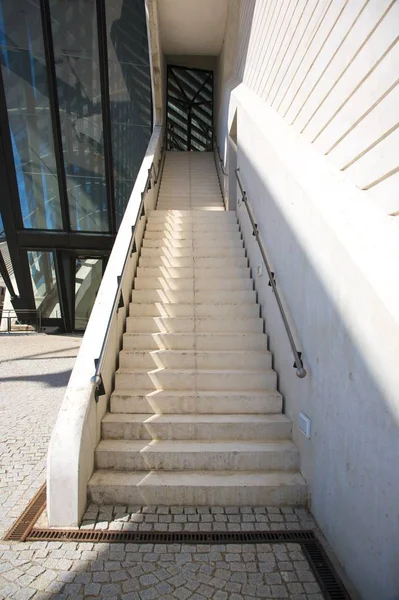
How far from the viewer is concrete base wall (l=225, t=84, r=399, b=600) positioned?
75.5 inches

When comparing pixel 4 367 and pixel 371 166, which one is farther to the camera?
pixel 4 367

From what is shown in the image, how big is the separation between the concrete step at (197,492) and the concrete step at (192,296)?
2.25 metres

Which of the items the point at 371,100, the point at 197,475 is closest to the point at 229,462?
the point at 197,475

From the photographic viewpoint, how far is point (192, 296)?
4.84 meters

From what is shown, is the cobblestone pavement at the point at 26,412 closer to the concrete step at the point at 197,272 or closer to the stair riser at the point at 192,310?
the stair riser at the point at 192,310

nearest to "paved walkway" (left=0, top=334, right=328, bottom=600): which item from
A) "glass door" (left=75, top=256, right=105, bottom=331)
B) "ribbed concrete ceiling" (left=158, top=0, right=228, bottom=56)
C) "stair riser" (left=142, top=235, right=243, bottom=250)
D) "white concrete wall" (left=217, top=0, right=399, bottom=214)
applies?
"white concrete wall" (left=217, top=0, right=399, bottom=214)

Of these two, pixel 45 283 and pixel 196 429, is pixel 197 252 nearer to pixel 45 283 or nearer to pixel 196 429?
pixel 196 429

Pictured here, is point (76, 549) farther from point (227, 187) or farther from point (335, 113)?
point (227, 187)

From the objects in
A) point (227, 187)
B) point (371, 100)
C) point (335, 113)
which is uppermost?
point (227, 187)

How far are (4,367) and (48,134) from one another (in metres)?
7.34

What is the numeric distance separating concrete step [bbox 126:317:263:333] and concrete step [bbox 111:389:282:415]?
0.97 meters

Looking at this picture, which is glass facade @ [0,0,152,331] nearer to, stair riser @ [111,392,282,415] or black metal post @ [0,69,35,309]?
black metal post @ [0,69,35,309]

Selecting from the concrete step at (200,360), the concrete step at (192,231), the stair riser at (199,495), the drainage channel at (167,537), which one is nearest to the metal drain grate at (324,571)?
the drainage channel at (167,537)

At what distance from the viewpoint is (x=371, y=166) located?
2.27 m
